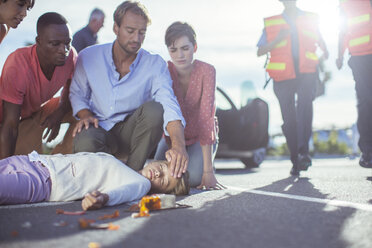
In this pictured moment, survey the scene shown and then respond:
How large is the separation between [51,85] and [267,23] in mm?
2824

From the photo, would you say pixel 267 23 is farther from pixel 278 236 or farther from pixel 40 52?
pixel 278 236

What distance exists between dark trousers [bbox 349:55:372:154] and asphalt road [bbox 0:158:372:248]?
1.98 m

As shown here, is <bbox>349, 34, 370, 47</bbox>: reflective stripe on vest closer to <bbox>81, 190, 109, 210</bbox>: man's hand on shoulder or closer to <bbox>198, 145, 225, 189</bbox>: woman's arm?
<bbox>198, 145, 225, 189</bbox>: woman's arm

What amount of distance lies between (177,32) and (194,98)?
24.8 inches

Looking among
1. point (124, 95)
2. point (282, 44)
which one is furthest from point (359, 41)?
point (124, 95)

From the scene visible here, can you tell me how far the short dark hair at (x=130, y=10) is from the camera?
3.43 metres

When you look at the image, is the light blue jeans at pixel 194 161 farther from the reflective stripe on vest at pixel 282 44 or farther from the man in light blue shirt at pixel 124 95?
the reflective stripe on vest at pixel 282 44

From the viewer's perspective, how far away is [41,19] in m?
3.42

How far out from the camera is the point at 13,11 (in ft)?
10.5

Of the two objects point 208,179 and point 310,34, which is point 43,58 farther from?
point 310,34

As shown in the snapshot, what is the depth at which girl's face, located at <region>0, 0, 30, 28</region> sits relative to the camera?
3195 mm

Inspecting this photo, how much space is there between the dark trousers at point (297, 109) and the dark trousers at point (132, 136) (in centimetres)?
208

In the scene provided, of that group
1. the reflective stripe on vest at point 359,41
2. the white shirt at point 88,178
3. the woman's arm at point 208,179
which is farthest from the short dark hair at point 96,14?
the white shirt at point 88,178

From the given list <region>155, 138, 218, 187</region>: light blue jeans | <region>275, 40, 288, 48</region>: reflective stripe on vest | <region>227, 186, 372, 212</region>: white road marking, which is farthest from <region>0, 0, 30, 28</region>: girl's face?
<region>275, 40, 288, 48</region>: reflective stripe on vest
